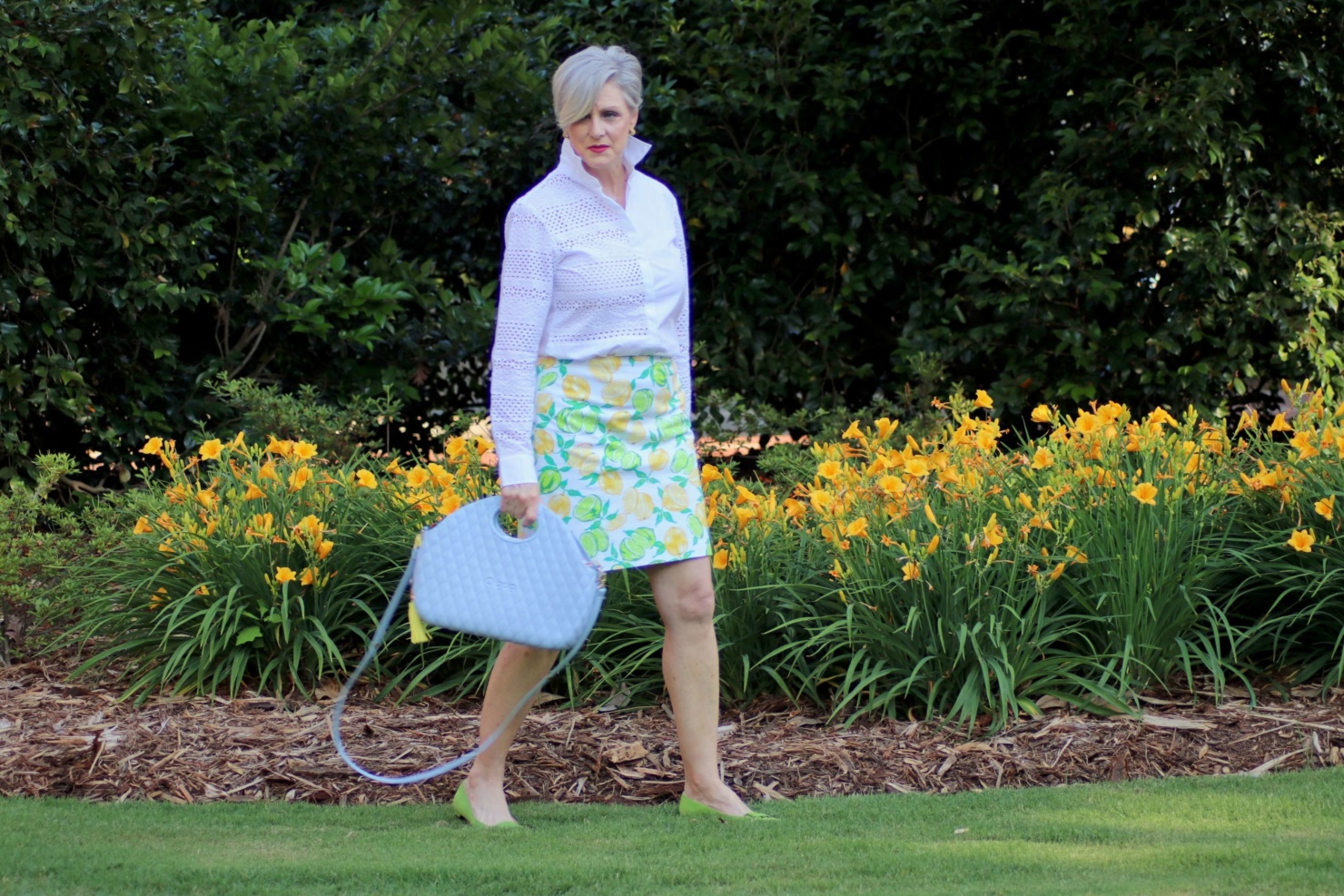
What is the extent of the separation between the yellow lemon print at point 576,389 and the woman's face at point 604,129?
485mm

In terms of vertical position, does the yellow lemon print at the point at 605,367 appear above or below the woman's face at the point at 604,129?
below

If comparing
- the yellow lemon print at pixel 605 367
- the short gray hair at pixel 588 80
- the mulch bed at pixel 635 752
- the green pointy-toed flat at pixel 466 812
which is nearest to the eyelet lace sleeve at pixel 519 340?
the yellow lemon print at pixel 605 367

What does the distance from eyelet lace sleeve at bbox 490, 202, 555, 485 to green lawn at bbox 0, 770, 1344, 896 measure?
0.83 metres

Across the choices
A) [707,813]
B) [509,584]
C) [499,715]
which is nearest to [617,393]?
[509,584]

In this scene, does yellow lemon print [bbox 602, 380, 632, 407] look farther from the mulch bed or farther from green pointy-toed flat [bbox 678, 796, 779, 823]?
the mulch bed

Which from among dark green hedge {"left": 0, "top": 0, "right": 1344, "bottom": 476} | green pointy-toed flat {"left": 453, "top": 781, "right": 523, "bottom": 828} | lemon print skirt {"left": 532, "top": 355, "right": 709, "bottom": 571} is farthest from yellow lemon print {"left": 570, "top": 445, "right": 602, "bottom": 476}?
dark green hedge {"left": 0, "top": 0, "right": 1344, "bottom": 476}

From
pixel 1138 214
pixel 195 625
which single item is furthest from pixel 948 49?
pixel 195 625

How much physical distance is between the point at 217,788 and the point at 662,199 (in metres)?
1.82

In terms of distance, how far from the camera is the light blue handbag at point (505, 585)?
3.15m

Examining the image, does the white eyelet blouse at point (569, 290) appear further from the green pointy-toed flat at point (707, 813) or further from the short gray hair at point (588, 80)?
the green pointy-toed flat at point (707, 813)

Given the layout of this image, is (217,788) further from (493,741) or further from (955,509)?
(955,509)

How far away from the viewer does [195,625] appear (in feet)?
15.1

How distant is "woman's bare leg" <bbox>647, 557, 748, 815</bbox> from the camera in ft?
11.2

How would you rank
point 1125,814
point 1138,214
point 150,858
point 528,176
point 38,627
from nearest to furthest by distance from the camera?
1. point 150,858
2. point 1125,814
3. point 38,627
4. point 1138,214
5. point 528,176
